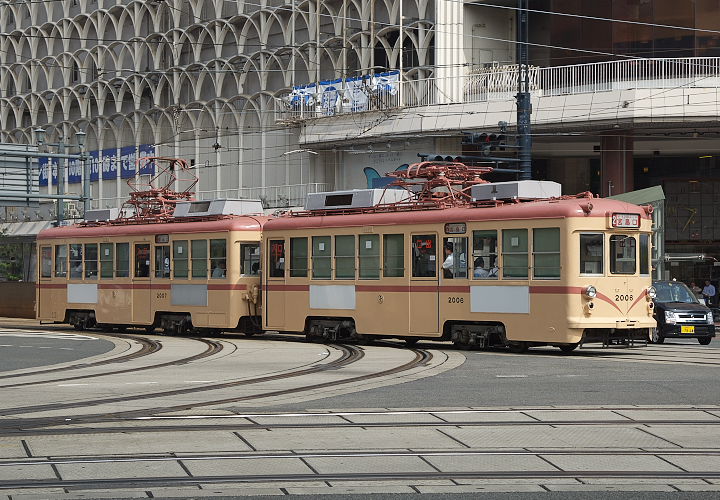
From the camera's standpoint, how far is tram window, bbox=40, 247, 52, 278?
33.5 m

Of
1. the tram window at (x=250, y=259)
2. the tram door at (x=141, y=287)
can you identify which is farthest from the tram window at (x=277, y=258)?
the tram door at (x=141, y=287)

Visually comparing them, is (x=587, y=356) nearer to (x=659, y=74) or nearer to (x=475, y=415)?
(x=475, y=415)

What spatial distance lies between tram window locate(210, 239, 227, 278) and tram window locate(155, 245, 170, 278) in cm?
166

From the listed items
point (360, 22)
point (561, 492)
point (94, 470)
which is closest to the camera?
point (561, 492)

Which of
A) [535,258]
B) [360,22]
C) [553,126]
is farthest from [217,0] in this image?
[535,258]

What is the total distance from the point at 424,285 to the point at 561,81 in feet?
63.8

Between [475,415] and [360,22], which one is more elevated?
[360,22]

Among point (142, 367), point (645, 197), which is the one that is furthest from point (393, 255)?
point (645, 197)

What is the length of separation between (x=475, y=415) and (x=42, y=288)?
74.5ft

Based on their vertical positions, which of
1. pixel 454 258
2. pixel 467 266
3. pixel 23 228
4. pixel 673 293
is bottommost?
pixel 673 293

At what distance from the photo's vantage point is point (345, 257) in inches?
992

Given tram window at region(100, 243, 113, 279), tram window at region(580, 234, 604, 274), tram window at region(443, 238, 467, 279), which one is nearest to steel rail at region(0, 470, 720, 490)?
tram window at region(580, 234, 604, 274)

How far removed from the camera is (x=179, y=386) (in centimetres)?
1636

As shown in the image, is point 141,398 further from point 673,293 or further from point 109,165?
point 109,165
